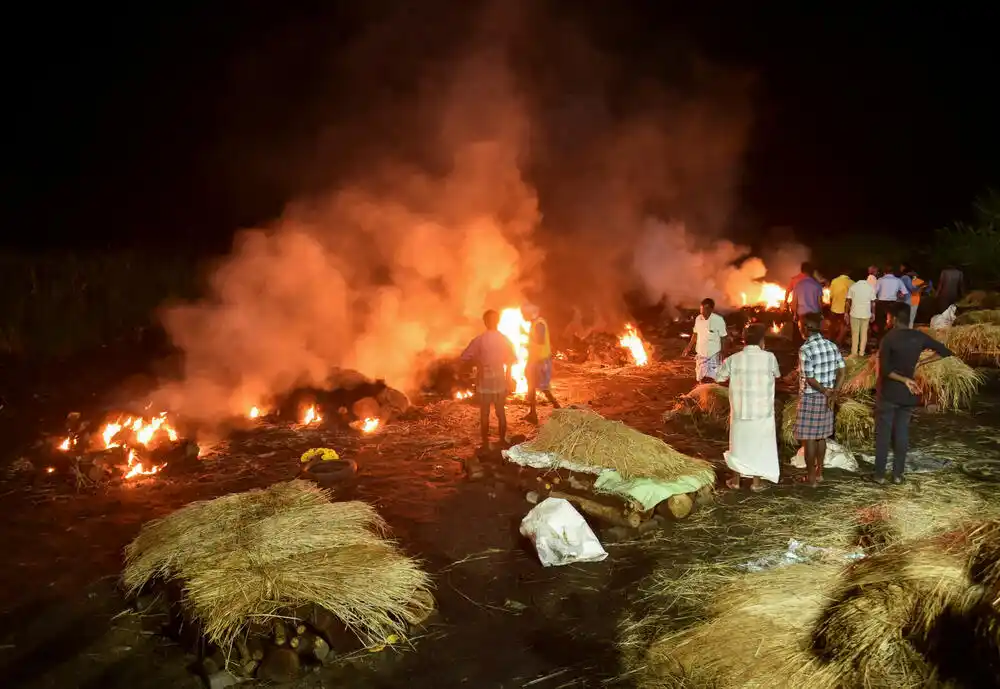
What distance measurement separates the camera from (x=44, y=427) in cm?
1155

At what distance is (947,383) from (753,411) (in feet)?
16.9

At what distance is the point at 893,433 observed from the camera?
7598 mm

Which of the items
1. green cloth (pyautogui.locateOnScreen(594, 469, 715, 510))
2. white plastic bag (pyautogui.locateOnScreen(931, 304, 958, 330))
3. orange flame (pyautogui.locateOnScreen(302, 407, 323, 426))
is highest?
white plastic bag (pyautogui.locateOnScreen(931, 304, 958, 330))

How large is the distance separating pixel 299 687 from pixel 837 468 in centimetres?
664

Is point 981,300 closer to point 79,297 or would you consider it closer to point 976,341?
point 976,341

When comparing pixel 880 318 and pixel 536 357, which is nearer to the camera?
pixel 536 357

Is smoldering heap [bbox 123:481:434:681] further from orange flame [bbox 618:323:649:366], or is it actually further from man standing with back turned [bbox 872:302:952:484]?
orange flame [bbox 618:323:649:366]

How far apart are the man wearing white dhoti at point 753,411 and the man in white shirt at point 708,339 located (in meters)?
3.42

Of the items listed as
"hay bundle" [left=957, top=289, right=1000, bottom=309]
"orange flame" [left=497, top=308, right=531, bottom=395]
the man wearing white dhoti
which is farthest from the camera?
"hay bundle" [left=957, top=289, right=1000, bottom=309]

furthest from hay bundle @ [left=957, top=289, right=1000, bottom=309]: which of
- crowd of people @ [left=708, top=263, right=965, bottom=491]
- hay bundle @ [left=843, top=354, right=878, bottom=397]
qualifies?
crowd of people @ [left=708, top=263, right=965, bottom=491]

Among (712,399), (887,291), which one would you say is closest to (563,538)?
(712,399)

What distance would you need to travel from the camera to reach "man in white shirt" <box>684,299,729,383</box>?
1112cm

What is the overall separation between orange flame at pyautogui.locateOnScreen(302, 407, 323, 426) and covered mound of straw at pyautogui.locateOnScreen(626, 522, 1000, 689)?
8.15 metres

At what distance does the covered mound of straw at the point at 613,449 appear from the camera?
737 cm
